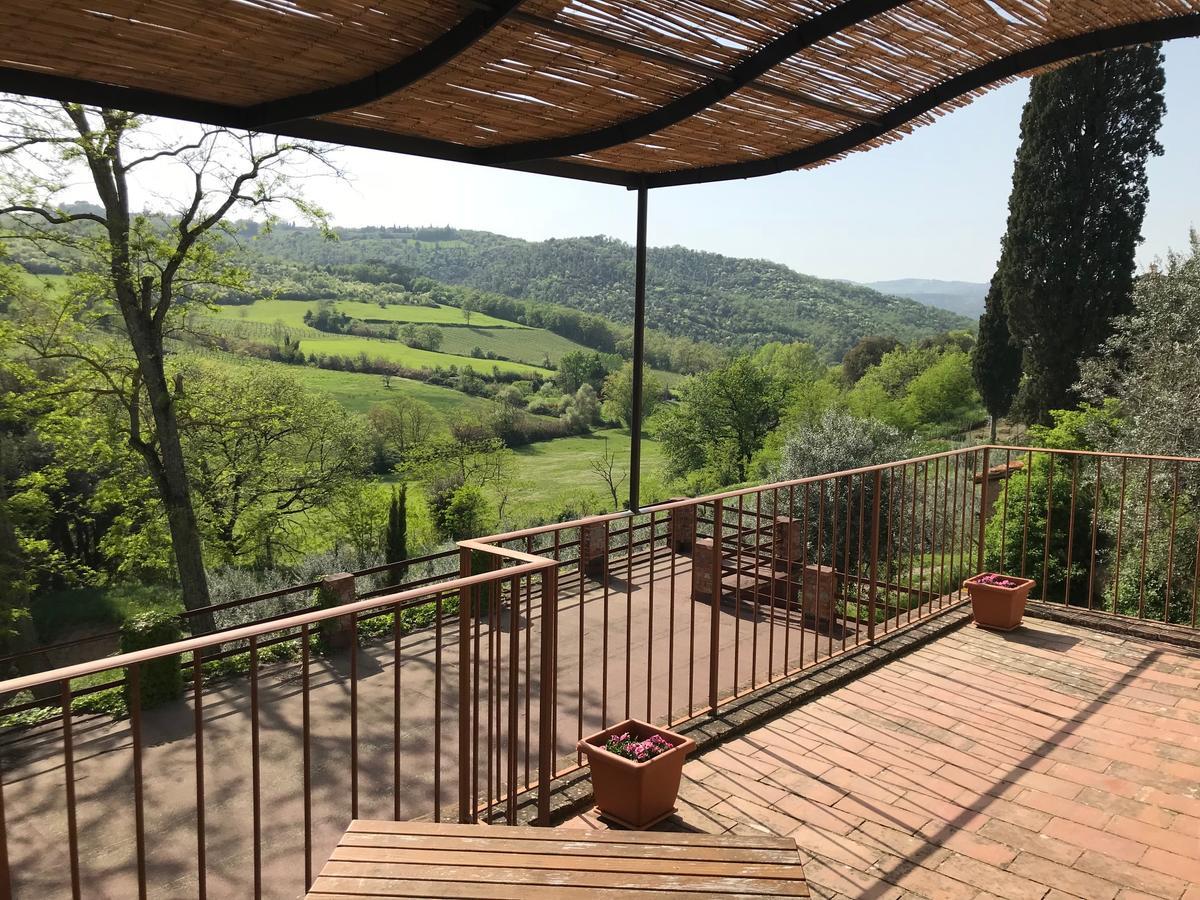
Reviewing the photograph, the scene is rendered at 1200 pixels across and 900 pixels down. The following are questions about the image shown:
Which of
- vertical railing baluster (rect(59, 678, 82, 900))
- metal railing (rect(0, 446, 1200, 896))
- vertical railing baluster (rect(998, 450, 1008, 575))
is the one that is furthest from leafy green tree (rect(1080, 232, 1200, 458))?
vertical railing baluster (rect(59, 678, 82, 900))

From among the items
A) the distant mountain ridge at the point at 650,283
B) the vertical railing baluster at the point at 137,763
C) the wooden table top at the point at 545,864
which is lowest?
the wooden table top at the point at 545,864

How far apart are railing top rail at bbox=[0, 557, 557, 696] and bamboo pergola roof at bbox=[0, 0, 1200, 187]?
62.0 inches

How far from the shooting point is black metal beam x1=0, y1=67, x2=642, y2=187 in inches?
99.6

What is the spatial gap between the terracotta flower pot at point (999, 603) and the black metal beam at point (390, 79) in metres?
4.03

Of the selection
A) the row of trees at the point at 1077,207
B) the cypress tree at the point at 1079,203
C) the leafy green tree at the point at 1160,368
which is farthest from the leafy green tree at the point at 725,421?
the leafy green tree at the point at 1160,368

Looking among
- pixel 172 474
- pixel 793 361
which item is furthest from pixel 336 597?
pixel 793 361

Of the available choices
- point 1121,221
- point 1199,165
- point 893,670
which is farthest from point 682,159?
point 1199,165

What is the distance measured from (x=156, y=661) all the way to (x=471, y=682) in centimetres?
829

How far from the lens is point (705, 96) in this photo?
3.11m

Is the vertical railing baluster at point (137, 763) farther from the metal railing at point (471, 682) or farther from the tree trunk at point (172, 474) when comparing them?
the tree trunk at point (172, 474)

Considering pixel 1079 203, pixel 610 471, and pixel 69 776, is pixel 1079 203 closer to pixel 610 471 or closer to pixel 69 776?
pixel 69 776

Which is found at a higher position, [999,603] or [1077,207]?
[1077,207]

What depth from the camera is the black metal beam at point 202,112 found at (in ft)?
8.30

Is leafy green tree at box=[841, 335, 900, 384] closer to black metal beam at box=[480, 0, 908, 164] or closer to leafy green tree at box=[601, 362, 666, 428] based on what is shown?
leafy green tree at box=[601, 362, 666, 428]
